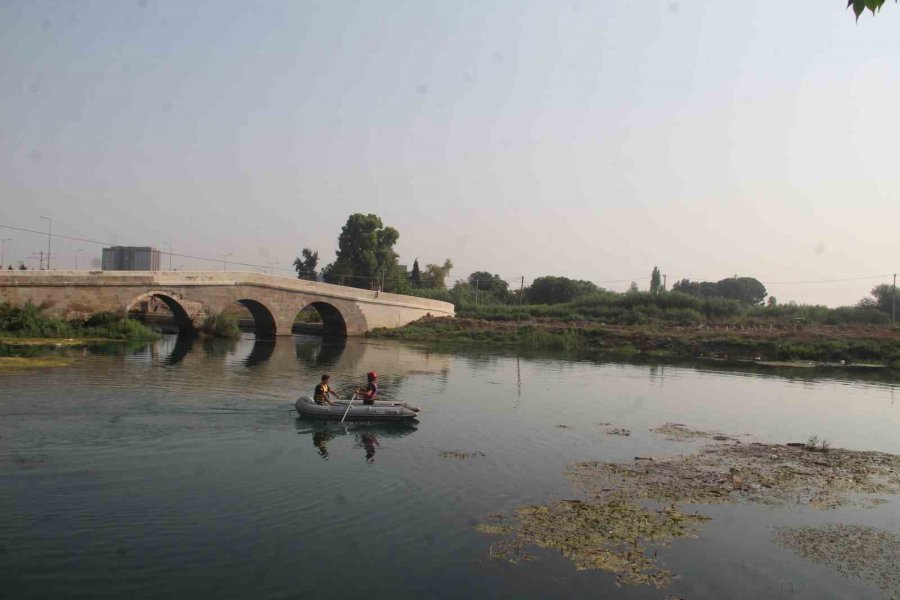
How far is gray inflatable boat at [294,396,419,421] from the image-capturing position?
55.1 feet

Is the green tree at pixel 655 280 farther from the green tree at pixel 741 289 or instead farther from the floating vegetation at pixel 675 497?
the floating vegetation at pixel 675 497

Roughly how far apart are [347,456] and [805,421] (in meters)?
13.6

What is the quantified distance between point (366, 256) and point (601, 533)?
57889mm

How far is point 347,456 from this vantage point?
551 inches

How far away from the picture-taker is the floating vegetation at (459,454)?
14.1 metres

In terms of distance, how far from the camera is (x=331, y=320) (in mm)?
51000

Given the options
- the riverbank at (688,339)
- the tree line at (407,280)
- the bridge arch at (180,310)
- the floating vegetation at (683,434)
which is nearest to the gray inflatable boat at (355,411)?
the floating vegetation at (683,434)

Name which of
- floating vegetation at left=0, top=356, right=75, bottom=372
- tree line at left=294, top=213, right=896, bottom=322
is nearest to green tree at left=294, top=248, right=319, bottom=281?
tree line at left=294, top=213, right=896, bottom=322

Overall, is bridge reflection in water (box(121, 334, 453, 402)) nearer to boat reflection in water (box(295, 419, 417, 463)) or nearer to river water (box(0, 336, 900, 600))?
river water (box(0, 336, 900, 600))

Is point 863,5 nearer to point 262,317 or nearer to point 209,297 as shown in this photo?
point 209,297

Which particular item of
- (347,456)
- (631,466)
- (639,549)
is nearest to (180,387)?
(347,456)

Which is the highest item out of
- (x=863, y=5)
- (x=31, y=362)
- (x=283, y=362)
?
(x=863, y=5)

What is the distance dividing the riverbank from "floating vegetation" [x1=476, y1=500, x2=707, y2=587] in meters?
32.4

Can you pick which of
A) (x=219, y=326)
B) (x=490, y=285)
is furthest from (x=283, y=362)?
(x=490, y=285)
